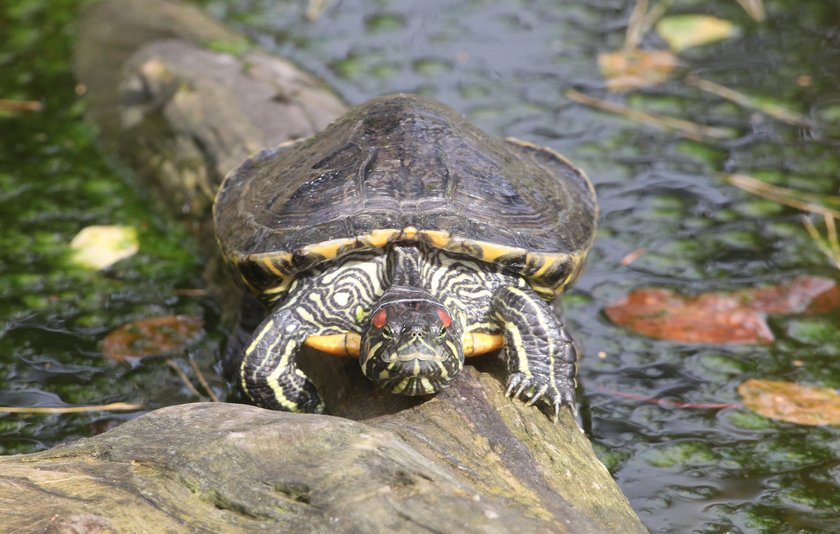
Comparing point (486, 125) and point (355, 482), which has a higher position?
point (355, 482)

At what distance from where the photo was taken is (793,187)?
4594mm

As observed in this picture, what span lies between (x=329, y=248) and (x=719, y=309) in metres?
1.78

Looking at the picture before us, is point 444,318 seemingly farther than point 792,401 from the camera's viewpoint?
No

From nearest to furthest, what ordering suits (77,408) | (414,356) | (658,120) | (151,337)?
1. (414,356)
2. (77,408)
3. (151,337)
4. (658,120)

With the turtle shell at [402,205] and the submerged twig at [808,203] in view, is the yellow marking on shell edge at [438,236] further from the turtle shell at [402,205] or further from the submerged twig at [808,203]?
the submerged twig at [808,203]

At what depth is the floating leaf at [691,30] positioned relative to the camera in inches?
226

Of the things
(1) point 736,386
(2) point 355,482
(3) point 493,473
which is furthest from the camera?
Result: (1) point 736,386

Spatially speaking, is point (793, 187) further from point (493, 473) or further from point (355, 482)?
point (355, 482)

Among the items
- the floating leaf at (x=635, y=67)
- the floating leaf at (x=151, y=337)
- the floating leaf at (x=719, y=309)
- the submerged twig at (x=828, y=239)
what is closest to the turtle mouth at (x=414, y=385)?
the floating leaf at (x=151, y=337)

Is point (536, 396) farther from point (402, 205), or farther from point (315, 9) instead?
point (315, 9)

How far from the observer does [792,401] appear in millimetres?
3371

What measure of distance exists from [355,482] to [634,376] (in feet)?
5.95

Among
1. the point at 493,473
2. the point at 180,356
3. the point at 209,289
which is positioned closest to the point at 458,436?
the point at 493,473

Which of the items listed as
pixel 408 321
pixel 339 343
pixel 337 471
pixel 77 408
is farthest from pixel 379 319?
pixel 77 408
